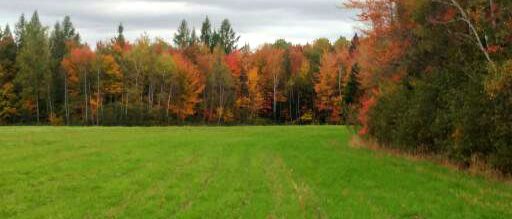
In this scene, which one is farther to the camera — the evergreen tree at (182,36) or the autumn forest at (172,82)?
the evergreen tree at (182,36)

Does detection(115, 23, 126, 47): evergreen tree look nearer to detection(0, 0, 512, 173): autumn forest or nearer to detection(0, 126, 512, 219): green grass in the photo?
detection(0, 0, 512, 173): autumn forest

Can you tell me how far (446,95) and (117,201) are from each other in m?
14.4

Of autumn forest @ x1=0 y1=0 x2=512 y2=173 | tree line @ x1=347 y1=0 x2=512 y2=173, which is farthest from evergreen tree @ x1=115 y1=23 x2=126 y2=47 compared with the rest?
tree line @ x1=347 y1=0 x2=512 y2=173

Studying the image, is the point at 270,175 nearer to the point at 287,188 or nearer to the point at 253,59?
the point at 287,188

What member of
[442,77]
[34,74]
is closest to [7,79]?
[34,74]

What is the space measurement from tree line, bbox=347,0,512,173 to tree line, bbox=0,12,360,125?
55.0 m

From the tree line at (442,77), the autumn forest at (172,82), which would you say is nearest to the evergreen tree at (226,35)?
the autumn forest at (172,82)

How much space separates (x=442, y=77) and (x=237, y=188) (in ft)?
38.7

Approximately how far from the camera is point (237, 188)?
16844mm

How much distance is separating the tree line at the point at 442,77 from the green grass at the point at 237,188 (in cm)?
164

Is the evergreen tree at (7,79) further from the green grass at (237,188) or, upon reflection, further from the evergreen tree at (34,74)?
the green grass at (237,188)

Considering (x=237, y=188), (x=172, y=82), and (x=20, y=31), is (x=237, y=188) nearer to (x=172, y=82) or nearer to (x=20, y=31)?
(x=172, y=82)

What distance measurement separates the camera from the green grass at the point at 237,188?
12906mm

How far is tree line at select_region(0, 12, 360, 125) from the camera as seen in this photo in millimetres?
90750
